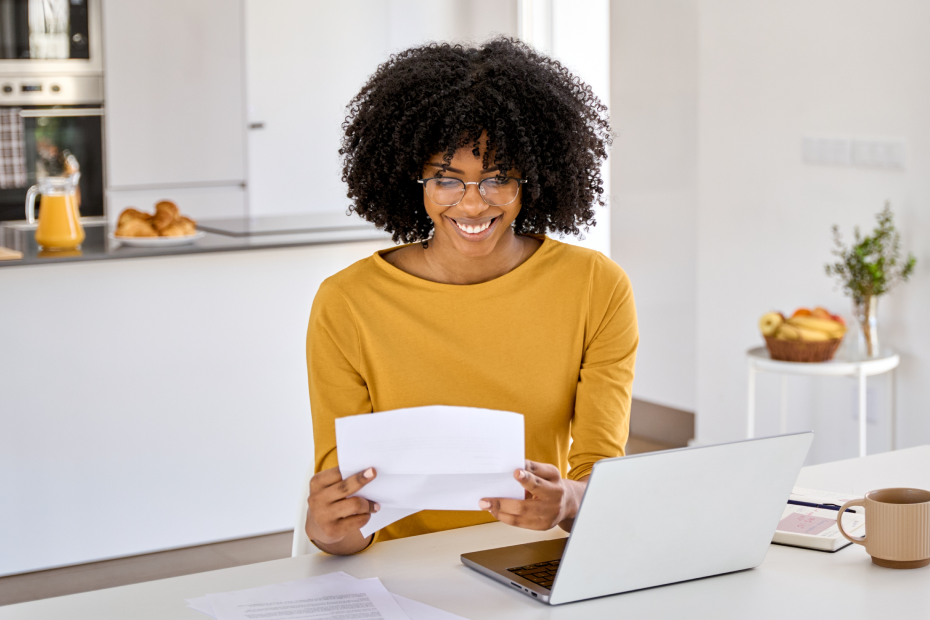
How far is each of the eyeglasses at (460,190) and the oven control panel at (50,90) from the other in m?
3.58

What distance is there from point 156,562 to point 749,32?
2393mm

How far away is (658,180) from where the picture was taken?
4.05m

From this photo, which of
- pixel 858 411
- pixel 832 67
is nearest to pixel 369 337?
pixel 858 411

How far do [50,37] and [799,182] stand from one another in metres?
3.14

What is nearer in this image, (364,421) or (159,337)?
(364,421)

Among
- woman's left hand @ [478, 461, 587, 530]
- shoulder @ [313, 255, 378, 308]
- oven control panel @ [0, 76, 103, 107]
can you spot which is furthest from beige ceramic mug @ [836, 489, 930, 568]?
oven control panel @ [0, 76, 103, 107]

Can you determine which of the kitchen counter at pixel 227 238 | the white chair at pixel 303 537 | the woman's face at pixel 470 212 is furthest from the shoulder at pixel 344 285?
the kitchen counter at pixel 227 238

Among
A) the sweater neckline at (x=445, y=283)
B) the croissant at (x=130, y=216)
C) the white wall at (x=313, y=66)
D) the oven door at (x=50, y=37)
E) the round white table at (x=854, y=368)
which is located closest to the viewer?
the sweater neckline at (x=445, y=283)

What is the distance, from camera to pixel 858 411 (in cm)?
297

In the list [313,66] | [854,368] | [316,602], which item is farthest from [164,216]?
[316,602]

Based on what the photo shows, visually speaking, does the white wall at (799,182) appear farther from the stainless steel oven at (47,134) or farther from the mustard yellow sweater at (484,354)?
the stainless steel oven at (47,134)

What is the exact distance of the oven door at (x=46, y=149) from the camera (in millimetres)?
4578

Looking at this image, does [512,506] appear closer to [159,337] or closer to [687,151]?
[159,337]

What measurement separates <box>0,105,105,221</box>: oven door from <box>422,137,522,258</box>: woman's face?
11.6ft
